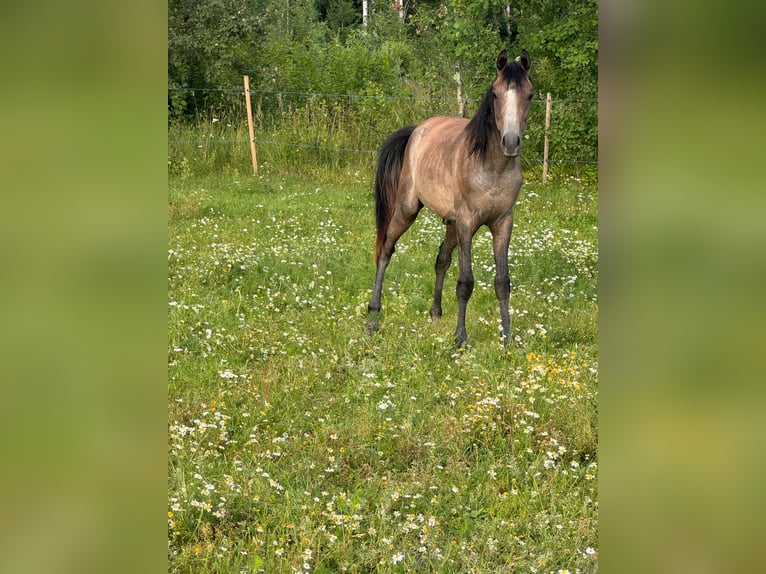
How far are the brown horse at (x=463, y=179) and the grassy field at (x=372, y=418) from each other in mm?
488

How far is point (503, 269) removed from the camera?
235 inches

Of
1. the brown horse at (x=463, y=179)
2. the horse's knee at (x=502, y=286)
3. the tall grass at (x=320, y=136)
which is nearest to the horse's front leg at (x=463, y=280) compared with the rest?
the brown horse at (x=463, y=179)

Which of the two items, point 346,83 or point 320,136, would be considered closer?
point 320,136

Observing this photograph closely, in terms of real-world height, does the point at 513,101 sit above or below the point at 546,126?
above

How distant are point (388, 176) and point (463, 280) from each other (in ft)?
4.67

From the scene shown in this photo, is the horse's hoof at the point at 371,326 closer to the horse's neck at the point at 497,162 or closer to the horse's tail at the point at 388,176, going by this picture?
the horse's tail at the point at 388,176

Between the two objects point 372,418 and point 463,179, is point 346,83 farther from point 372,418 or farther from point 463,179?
point 372,418

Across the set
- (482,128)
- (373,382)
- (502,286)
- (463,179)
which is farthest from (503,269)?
(373,382)

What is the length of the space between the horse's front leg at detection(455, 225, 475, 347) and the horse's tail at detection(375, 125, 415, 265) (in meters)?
1.05
